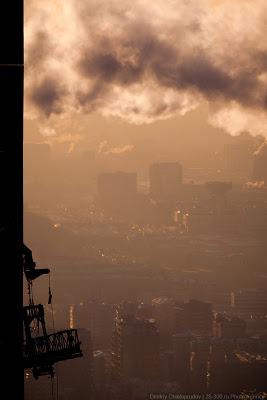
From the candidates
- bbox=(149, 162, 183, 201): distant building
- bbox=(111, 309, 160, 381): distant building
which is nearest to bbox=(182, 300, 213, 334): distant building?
bbox=(111, 309, 160, 381): distant building

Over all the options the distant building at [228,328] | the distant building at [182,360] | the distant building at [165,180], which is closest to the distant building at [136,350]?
the distant building at [182,360]

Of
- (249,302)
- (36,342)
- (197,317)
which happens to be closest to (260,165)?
(249,302)

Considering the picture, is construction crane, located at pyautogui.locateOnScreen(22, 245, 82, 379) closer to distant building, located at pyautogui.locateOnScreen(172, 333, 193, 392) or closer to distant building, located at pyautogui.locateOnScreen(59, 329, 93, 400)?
distant building, located at pyautogui.locateOnScreen(59, 329, 93, 400)
